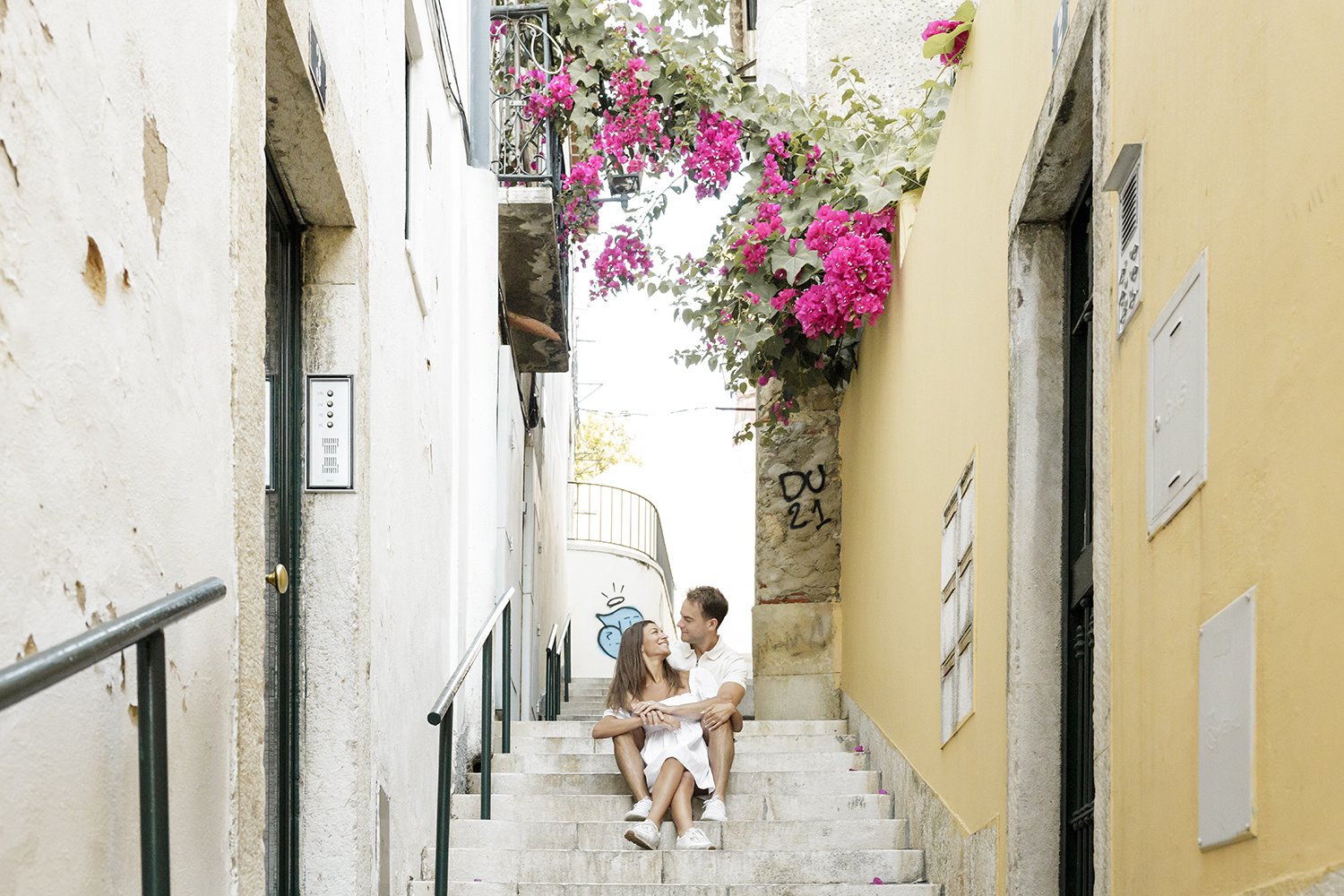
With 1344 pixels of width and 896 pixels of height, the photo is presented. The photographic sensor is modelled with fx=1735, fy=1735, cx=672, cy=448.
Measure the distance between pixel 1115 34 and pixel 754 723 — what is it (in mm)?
5013

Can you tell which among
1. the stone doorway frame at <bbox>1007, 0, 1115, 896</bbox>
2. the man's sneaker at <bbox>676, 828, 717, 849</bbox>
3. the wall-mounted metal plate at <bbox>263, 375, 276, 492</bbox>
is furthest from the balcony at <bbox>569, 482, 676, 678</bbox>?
the wall-mounted metal plate at <bbox>263, 375, 276, 492</bbox>

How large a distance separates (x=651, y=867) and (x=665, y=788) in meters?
0.56

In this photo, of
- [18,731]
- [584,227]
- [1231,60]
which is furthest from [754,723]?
[18,731]

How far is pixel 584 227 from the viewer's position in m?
9.46

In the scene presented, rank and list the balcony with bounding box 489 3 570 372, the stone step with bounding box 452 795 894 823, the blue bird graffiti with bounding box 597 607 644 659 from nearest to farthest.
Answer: the stone step with bounding box 452 795 894 823
the balcony with bounding box 489 3 570 372
the blue bird graffiti with bounding box 597 607 644 659

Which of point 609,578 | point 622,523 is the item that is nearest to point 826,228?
point 609,578

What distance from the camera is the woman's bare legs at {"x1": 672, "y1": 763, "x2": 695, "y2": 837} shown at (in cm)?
598

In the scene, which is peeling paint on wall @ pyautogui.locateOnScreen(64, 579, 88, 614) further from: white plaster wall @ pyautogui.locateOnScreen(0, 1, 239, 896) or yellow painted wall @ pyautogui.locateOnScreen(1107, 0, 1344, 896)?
yellow painted wall @ pyautogui.locateOnScreen(1107, 0, 1344, 896)

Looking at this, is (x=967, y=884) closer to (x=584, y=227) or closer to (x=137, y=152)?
(x=137, y=152)

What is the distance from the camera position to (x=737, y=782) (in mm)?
6711

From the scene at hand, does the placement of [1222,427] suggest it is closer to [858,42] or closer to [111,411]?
[111,411]

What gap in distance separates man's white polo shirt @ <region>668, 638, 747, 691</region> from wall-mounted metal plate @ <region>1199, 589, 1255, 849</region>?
4062 millimetres

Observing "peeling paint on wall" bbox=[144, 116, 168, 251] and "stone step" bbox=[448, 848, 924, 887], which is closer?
"peeling paint on wall" bbox=[144, 116, 168, 251]

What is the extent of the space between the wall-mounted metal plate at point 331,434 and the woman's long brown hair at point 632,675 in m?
2.63
